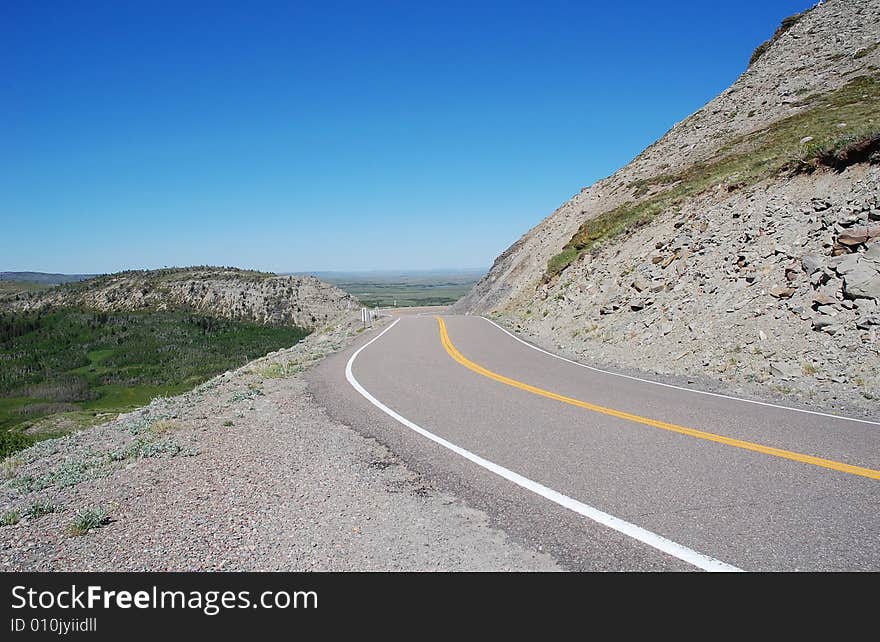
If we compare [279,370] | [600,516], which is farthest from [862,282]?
[279,370]

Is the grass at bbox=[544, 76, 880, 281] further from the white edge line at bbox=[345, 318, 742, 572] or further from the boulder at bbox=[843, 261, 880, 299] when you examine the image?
the white edge line at bbox=[345, 318, 742, 572]

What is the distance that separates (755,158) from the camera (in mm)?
23828

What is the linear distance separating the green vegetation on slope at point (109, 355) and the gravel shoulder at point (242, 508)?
4984 centimetres

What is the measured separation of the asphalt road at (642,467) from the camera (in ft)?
12.9

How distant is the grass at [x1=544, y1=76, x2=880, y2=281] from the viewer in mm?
20594

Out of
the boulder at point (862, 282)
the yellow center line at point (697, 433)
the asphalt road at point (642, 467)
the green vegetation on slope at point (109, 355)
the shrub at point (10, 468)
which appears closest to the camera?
the asphalt road at point (642, 467)

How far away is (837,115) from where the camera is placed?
24.8m

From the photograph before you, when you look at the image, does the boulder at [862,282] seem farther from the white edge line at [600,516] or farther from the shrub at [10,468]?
the shrub at [10,468]

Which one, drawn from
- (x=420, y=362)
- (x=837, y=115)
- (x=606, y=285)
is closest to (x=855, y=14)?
(x=837, y=115)

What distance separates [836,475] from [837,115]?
89.2 feet

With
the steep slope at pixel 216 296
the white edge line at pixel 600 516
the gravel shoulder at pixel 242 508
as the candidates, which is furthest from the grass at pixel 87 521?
the steep slope at pixel 216 296

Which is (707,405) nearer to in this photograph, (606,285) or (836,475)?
(836,475)

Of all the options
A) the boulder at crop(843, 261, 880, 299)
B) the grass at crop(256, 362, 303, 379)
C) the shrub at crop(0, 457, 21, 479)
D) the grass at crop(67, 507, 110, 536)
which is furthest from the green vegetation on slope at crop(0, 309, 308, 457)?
the boulder at crop(843, 261, 880, 299)

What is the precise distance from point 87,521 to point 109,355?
277 feet
